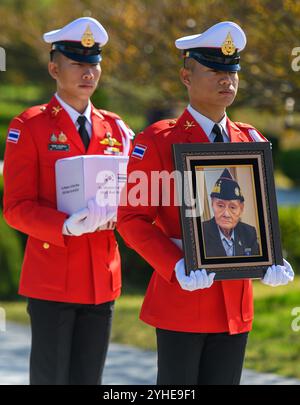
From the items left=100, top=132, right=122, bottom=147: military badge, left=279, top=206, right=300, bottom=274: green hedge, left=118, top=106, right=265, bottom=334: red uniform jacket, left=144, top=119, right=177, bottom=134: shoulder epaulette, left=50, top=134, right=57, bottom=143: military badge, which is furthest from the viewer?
left=279, top=206, right=300, bottom=274: green hedge

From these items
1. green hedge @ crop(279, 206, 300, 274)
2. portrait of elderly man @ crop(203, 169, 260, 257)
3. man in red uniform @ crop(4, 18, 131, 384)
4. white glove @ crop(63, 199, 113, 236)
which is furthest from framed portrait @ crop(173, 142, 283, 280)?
Answer: green hedge @ crop(279, 206, 300, 274)

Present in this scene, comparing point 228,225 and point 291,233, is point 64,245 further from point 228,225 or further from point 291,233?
point 291,233

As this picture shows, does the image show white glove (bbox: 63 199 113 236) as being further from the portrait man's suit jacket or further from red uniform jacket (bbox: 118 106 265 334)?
the portrait man's suit jacket

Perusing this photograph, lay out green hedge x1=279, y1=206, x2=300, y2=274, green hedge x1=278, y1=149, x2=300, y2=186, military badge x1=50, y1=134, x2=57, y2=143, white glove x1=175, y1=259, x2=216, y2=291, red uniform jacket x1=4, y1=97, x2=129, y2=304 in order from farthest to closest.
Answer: green hedge x1=278, y1=149, x2=300, y2=186 < green hedge x1=279, y1=206, x2=300, y2=274 < military badge x1=50, y1=134, x2=57, y2=143 < red uniform jacket x1=4, y1=97, x2=129, y2=304 < white glove x1=175, y1=259, x2=216, y2=291

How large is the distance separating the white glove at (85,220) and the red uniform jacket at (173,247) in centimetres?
50

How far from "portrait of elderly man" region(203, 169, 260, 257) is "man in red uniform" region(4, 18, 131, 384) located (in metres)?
0.92

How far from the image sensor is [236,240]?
387 centimetres

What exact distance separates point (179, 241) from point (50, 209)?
0.83m

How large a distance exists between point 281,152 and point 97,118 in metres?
21.1

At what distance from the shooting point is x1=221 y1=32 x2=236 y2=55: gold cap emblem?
13.2 ft

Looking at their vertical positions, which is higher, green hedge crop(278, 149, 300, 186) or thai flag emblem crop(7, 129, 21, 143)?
thai flag emblem crop(7, 129, 21, 143)

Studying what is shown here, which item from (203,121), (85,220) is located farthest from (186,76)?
(85,220)

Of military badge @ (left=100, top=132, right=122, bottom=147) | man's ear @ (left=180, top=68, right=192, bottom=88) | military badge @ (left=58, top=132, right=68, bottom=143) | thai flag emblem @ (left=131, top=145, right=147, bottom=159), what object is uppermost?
man's ear @ (left=180, top=68, right=192, bottom=88)

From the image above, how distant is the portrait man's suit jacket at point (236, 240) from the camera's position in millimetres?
3818
